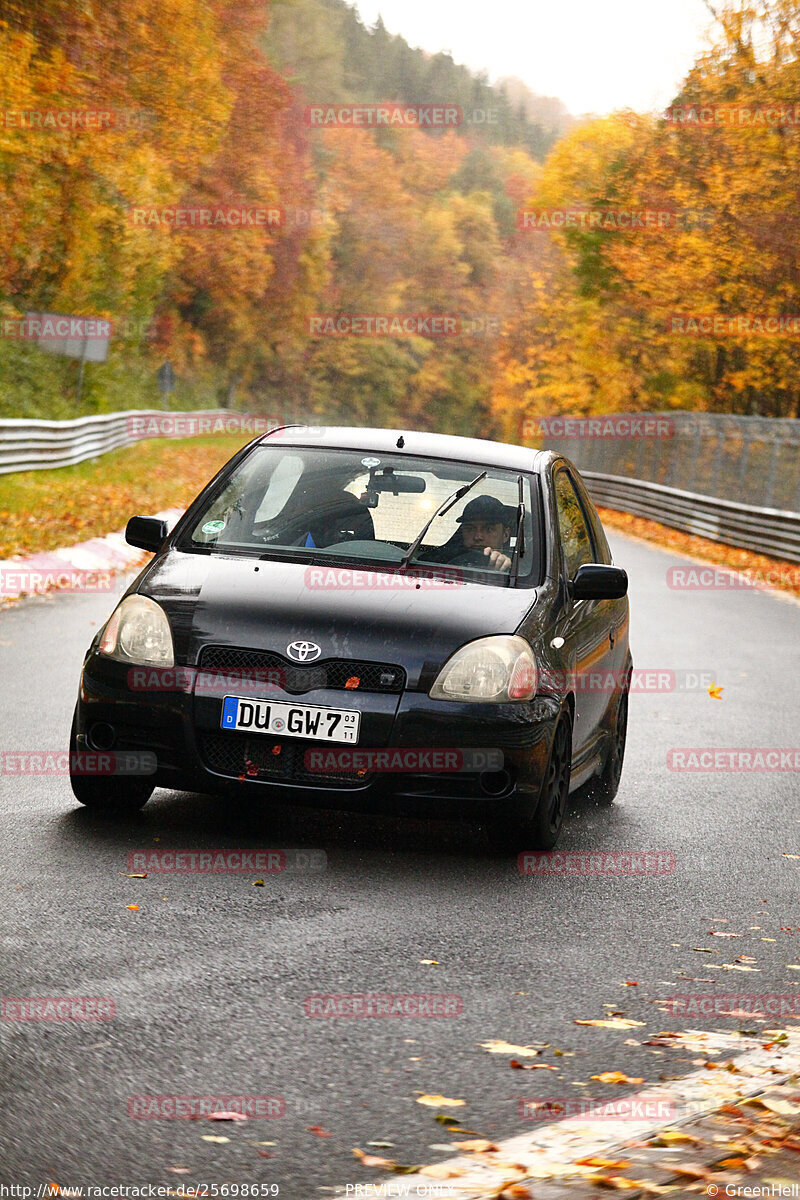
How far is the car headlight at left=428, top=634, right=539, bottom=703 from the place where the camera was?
674 centimetres

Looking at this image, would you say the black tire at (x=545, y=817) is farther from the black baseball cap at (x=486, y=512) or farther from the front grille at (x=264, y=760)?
the black baseball cap at (x=486, y=512)

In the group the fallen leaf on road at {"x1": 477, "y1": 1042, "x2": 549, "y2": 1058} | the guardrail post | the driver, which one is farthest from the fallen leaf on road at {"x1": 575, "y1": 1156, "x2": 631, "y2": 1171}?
the guardrail post

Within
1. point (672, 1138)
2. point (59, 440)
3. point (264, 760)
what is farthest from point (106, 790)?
point (59, 440)

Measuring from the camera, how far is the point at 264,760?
22.0ft

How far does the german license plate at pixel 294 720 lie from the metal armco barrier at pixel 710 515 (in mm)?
21223

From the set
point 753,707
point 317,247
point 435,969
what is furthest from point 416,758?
point 317,247

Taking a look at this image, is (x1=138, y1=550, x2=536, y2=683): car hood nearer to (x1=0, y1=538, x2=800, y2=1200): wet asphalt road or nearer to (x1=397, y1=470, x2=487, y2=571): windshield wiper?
(x1=397, y1=470, x2=487, y2=571): windshield wiper

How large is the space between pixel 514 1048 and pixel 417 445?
4137 millimetres

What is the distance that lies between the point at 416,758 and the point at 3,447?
67.4ft

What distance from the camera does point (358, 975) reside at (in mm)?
5234

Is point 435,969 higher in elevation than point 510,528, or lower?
lower

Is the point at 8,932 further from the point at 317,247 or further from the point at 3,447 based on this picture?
the point at 317,247

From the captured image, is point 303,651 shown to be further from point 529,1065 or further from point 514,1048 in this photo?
point 529,1065

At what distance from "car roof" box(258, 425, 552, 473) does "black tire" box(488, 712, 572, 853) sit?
57.8 inches
